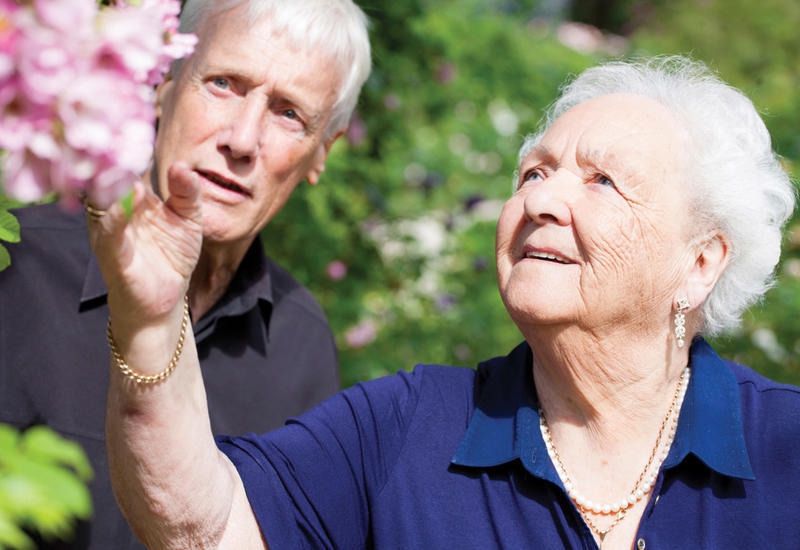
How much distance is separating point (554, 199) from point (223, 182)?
2.90ft

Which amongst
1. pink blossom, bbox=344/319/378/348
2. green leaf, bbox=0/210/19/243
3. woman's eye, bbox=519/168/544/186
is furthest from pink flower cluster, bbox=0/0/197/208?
pink blossom, bbox=344/319/378/348

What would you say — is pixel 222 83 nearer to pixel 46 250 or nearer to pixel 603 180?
pixel 46 250

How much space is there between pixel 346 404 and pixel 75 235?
856mm

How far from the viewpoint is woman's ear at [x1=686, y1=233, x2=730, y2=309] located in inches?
84.8

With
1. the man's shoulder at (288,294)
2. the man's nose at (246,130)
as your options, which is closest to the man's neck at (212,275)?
the man's shoulder at (288,294)

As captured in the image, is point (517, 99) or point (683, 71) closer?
point (683, 71)

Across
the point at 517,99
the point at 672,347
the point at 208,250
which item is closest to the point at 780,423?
the point at 672,347

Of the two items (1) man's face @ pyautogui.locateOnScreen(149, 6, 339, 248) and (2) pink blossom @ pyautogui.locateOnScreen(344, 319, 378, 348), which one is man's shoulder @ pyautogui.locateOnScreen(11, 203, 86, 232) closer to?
(1) man's face @ pyautogui.locateOnScreen(149, 6, 339, 248)

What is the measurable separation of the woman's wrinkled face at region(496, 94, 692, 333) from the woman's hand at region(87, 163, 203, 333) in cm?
84

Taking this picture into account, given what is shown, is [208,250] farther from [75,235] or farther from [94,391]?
[94,391]

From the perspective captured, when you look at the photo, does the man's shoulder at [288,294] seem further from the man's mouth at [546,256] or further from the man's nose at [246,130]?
the man's mouth at [546,256]

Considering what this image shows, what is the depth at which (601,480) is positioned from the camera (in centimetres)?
206

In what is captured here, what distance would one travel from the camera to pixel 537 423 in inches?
84.1

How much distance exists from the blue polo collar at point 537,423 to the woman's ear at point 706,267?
18cm
